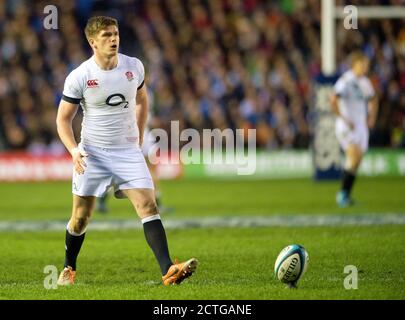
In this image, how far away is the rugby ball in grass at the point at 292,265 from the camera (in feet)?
25.5

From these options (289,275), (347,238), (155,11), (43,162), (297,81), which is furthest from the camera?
(155,11)

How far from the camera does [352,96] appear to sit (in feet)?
53.2

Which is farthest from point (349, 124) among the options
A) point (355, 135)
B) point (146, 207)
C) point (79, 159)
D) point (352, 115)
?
point (79, 159)

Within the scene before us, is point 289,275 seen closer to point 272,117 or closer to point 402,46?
point 272,117

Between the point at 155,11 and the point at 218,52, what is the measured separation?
2351 millimetres

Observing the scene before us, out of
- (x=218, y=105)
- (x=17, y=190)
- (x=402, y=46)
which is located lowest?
(x=17, y=190)

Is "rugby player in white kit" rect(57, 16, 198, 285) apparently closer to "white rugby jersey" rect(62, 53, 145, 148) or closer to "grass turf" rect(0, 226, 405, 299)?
"white rugby jersey" rect(62, 53, 145, 148)

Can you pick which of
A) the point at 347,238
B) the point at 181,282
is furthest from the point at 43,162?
the point at 181,282

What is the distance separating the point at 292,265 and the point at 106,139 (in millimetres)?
1918

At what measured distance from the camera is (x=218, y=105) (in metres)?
23.7

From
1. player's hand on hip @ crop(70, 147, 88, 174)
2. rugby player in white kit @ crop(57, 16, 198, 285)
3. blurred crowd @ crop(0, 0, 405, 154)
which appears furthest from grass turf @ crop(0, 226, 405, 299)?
blurred crowd @ crop(0, 0, 405, 154)

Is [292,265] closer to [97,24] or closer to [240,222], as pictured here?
[97,24]

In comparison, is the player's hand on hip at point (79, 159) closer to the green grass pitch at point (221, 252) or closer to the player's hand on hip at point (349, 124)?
the green grass pitch at point (221, 252)

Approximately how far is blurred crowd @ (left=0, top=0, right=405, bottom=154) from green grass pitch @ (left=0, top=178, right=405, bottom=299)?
16.8 feet
